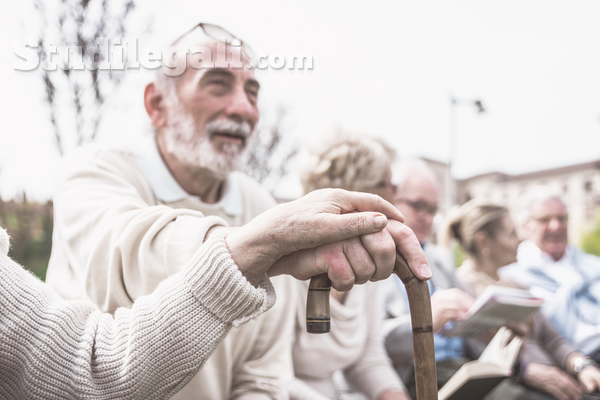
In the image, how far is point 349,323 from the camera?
7.32 ft

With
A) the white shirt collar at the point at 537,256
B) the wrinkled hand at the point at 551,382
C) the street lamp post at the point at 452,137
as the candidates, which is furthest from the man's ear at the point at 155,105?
the street lamp post at the point at 452,137

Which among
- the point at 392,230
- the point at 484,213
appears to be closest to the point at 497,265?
the point at 484,213

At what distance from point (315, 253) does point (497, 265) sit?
134 inches

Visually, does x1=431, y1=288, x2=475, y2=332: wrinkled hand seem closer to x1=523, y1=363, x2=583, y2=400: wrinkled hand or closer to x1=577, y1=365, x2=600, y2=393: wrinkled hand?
x1=523, y1=363, x2=583, y2=400: wrinkled hand

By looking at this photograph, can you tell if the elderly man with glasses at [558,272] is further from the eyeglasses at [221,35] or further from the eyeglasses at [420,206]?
the eyeglasses at [221,35]

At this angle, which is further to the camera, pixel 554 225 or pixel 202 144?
pixel 554 225

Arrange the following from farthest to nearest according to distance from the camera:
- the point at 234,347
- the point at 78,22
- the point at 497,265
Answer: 1. the point at 78,22
2. the point at 497,265
3. the point at 234,347

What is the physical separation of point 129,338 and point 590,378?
3.39 meters

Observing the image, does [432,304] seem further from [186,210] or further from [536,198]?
[536,198]

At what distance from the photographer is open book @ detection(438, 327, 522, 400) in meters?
2.12

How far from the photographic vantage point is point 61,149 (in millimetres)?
4461

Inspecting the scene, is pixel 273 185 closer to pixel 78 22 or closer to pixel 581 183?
pixel 78 22

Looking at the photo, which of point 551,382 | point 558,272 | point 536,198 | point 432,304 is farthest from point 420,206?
point 536,198

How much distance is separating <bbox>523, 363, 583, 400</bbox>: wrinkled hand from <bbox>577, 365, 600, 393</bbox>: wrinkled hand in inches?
2.9
